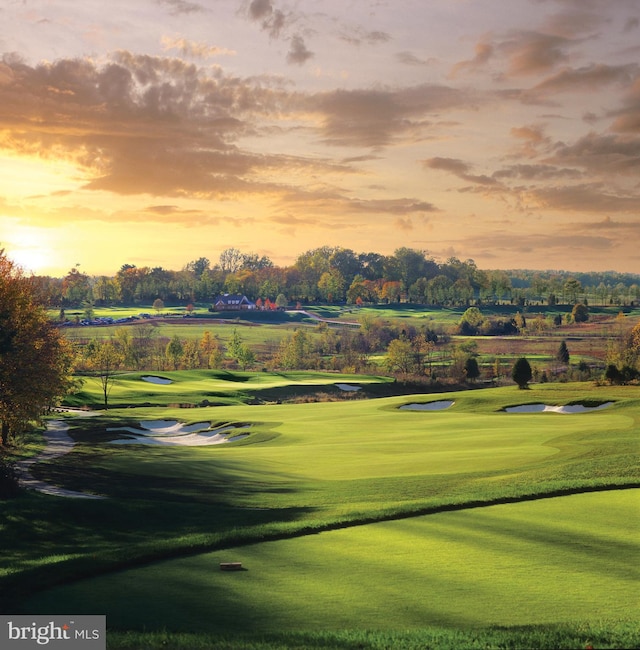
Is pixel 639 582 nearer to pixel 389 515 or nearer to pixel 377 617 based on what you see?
pixel 377 617

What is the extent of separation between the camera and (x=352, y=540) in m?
14.7

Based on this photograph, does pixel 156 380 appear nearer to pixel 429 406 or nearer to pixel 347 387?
pixel 347 387

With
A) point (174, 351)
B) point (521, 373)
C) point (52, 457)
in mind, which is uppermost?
point (521, 373)

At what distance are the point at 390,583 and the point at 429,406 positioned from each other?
140 ft

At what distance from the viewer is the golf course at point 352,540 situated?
33.0 feet

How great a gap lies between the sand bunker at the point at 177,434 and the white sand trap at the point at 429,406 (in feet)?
44.4

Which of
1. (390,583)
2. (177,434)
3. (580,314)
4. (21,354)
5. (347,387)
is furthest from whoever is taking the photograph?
(580,314)

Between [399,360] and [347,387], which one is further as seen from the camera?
[399,360]

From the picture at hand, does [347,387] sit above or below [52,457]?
below

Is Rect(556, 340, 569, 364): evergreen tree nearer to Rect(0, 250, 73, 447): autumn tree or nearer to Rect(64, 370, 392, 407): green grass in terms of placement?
Rect(64, 370, 392, 407): green grass

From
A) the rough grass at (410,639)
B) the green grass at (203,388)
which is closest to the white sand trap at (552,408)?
the green grass at (203,388)

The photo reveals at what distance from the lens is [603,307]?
189000 millimetres

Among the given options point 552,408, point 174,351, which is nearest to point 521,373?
point 552,408

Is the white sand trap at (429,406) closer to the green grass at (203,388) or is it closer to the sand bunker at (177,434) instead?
the sand bunker at (177,434)
